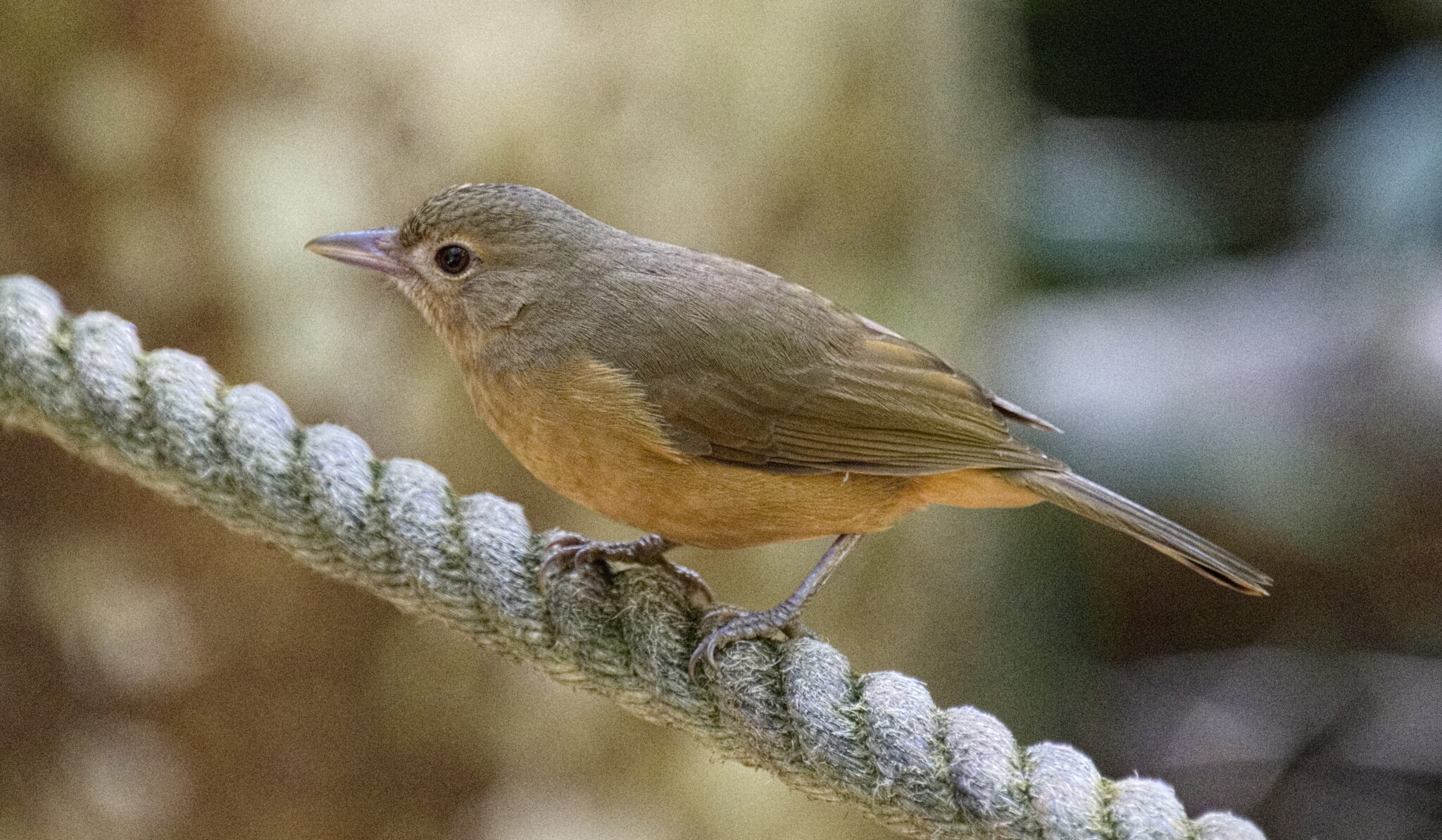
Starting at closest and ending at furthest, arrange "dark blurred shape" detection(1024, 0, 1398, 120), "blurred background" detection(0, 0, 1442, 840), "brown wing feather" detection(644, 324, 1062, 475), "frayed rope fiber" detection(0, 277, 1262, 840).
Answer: "frayed rope fiber" detection(0, 277, 1262, 840), "brown wing feather" detection(644, 324, 1062, 475), "blurred background" detection(0, 0, 1442, 840), "dark blurred shape" detection(1024, 0, 1398, 120)

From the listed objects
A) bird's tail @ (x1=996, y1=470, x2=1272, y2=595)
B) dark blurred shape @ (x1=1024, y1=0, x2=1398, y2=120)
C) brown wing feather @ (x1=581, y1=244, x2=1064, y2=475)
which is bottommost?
brown wing feather @ (x1=581, y1=244, x2=1064, y2=475)

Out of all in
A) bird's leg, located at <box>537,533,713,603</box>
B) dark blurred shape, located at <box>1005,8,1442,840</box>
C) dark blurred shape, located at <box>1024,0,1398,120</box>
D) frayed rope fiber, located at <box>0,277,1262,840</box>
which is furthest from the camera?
dark blurred shape, located at <box>1024,0,1398,120</box>

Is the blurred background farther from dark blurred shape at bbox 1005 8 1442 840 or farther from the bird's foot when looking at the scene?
the bird's foot

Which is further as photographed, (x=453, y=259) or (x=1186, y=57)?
(x=1186, y=57)

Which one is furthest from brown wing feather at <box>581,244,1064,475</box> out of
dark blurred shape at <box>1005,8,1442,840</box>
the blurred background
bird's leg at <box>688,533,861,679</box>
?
dark blurred shape at <box>1005,8,1442,840</box>

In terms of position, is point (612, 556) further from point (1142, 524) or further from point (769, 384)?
point (1142, 524)

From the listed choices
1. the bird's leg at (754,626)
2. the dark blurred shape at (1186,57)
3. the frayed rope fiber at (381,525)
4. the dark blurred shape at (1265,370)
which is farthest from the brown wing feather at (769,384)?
the dark blurred shape at (1186,57)

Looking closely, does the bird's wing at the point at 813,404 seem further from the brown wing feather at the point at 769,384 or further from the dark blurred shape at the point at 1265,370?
the dark blurred shape at the point at 1265,370

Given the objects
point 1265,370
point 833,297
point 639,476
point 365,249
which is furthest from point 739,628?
point 1265,370
